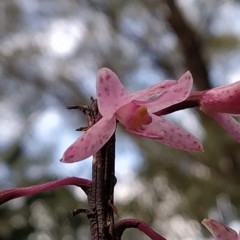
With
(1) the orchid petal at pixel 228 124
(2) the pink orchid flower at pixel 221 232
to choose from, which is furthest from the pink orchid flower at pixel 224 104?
(2) the pink orchid flower at pixel 221 232

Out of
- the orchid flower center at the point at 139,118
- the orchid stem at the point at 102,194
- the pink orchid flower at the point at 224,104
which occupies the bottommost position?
the orchid stem at the point at 102,194

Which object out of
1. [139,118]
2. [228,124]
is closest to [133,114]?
[139,118]

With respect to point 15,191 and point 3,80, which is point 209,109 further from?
point 3,80

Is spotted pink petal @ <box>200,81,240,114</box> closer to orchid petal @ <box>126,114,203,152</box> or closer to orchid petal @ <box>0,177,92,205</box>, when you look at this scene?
orchid petal @ <box>126,114,203,152</box>

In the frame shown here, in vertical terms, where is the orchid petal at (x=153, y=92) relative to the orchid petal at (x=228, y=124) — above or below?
above

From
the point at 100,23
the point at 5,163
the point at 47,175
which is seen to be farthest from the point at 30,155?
the point at 100,23

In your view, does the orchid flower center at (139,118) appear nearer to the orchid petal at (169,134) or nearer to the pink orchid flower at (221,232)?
the orchid petal at (169,134)

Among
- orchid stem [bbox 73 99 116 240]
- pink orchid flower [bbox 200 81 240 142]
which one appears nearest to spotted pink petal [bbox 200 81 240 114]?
pink orchid flower [bbox 200 81 240 142]
